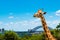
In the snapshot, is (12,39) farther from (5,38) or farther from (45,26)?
(45,26)

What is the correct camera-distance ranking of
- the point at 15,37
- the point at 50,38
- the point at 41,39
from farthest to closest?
the point at 15,37
the point at 41,39
the point at 50,38

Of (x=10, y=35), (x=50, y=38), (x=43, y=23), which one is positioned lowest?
(x=50, y=38)

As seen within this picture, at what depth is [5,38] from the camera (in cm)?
5469

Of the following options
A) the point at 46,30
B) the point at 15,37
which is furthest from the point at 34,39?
the point at 46,30

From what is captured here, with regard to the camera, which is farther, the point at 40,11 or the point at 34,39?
the point at 34,39

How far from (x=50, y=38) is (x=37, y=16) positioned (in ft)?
4.20

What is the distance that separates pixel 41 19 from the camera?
40.6 ft

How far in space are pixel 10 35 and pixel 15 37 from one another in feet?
4.80

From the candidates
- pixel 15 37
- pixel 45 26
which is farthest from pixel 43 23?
pixel 15 37

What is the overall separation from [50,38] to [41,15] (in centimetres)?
121

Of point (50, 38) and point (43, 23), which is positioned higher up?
point (43, 23)

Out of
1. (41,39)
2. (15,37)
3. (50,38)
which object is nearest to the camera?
(50,38)

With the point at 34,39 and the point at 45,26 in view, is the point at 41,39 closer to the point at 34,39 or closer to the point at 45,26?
the point at 34,39

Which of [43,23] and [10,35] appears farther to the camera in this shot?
[10,35]
